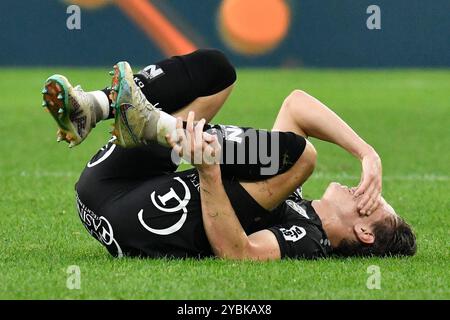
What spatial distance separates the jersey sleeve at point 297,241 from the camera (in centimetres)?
520

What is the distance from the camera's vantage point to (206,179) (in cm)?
494

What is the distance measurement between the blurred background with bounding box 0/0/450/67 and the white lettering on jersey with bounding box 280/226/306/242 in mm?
13847

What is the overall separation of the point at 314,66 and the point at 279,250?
15704 millimetres

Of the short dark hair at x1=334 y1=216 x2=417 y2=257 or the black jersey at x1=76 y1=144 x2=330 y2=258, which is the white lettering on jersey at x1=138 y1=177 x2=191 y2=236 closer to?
the black jersey at x1=76 y1=144 x2=330 y2=258

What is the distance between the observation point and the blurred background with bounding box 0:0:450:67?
19250mm

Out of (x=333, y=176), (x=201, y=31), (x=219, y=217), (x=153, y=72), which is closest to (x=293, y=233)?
(x=219, y=217)

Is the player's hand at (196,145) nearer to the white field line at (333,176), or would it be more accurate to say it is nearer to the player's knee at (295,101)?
the player's knee at (295,101)

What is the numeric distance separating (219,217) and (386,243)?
94 centimetres

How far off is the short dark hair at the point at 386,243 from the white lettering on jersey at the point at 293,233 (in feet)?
0.88

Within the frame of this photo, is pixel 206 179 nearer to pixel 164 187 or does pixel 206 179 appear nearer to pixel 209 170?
pixel 209 170

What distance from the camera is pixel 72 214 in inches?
275

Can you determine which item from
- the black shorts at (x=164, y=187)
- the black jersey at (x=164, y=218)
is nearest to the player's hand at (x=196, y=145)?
the black shorts at (x=164, y=187)
